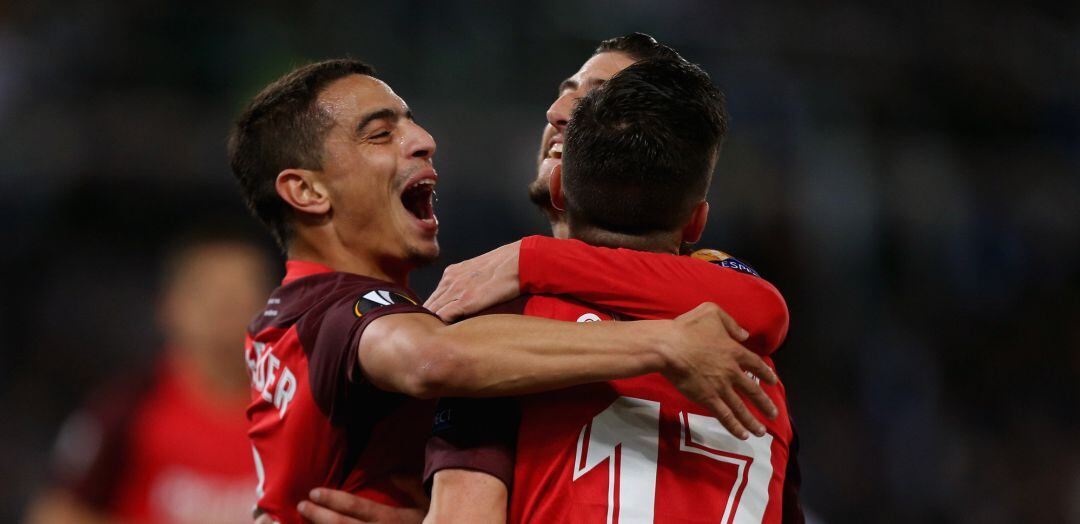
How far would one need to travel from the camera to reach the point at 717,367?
89.2 inches

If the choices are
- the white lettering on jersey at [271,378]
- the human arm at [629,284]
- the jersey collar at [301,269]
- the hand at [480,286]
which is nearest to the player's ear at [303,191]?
the jersey collar at [301,269]

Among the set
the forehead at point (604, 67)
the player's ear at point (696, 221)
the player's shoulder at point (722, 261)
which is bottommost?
the player's shoulder at point (722, 261)

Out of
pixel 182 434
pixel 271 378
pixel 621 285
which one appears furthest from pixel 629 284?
pixel 182 434

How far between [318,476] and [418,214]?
3.27 feet

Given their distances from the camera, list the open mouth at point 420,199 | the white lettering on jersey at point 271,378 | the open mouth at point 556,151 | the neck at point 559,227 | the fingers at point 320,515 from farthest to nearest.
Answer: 1. the open mouth at point 420,199
2. the open mouth at point 556,151
3. the neck at point 559,227
4. the white lettering on jersey at point 271,378
5. the fingers at point 320,515

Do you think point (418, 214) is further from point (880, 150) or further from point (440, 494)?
point (880, 150)

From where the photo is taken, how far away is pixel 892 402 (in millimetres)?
9516

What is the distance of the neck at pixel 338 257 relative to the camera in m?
3.42

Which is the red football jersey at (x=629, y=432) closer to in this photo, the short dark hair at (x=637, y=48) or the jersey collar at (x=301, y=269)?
the jersey collar at (x=301, y=269)

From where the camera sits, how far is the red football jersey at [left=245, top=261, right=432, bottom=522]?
2.77 m

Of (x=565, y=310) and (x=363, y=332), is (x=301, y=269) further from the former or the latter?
(x=565, y=310)

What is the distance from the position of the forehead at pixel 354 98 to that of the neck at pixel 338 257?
38 cm

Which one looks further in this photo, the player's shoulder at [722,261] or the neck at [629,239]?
the player's shoulder at [722,261]

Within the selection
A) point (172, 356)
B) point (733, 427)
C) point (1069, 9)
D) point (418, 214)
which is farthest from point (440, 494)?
point (1069, 9)
